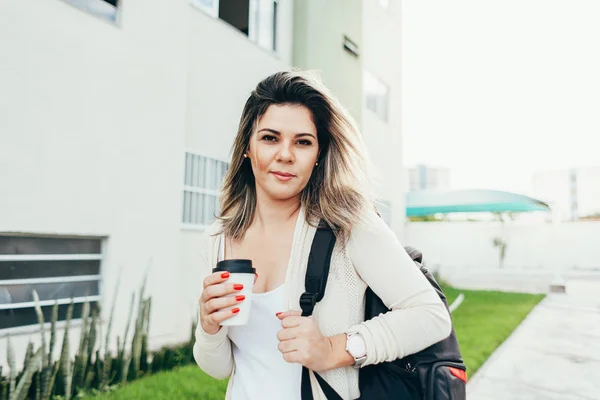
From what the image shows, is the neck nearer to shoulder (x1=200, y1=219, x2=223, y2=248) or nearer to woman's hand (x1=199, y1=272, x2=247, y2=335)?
shoulder (x1=200, y1=219, x2=223, y2=248)

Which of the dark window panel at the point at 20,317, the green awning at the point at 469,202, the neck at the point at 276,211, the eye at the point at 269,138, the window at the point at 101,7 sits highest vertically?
the window at the point at 101,7

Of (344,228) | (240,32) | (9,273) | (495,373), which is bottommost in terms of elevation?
(495,373)

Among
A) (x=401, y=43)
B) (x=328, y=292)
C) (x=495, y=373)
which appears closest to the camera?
(x=328, y=292)

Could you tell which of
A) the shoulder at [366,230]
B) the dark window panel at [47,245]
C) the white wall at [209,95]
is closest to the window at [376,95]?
the white wall at [209,95]

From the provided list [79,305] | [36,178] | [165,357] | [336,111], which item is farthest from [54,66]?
[336,111]

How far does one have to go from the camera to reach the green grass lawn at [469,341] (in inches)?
132

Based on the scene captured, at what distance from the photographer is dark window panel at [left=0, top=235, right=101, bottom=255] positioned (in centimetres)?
316

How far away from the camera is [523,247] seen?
2083cm

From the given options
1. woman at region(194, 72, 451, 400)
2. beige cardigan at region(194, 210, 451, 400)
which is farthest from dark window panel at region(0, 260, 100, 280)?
beige cardigan at region(194, 210, 451, 400)

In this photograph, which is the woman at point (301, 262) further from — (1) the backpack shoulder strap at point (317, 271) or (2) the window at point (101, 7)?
(2) the window at point (101, 7)

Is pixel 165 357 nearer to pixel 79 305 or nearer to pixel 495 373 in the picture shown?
pixel 79 305

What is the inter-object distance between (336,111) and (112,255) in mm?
3158

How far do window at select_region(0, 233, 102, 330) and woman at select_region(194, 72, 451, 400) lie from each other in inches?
87.7

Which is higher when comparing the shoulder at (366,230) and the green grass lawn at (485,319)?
the shoulder at (366,230)
